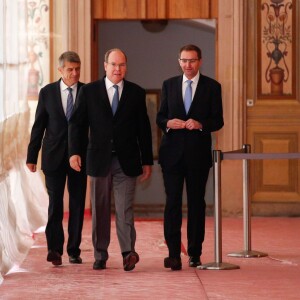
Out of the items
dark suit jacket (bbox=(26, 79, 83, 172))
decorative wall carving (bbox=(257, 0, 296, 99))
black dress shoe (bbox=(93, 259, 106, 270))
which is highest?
decorative wall carving (bbox=(257, 0, 296, 99))

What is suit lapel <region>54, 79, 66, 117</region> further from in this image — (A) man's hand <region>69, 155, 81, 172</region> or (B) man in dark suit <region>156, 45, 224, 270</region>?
(B) man in dark suit <region>156, 45, 224, 270</region>

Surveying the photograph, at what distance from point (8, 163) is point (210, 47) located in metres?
5.18

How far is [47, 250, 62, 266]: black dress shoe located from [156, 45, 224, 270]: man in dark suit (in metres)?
0.81

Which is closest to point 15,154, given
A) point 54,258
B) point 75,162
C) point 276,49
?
point 54,258

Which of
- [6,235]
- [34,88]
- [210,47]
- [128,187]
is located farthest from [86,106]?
[210,47]

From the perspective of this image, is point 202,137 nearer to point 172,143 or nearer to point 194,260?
point 172,143

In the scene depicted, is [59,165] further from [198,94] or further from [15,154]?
[15,154]

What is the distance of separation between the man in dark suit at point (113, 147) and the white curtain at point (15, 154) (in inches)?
31.6

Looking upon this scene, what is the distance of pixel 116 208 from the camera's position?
7.29 meters

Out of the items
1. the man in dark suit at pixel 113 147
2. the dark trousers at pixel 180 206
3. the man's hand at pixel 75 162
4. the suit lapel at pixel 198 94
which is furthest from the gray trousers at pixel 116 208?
the suit lapel at pixel 198 94

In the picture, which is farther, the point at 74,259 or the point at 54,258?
the point at 74,259

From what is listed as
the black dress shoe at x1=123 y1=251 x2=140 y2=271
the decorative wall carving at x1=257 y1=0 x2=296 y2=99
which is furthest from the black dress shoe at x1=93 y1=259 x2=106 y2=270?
the decorative wall carving at x1=257 y1=0 x2=296 y2=99

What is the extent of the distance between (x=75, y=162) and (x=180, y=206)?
83 centimetres

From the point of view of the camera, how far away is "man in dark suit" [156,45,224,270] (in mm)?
7316
